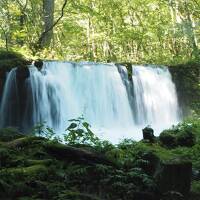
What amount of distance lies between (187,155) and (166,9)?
19.7 m

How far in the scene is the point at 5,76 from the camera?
46.1 feet

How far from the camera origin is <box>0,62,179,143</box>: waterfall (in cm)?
1427

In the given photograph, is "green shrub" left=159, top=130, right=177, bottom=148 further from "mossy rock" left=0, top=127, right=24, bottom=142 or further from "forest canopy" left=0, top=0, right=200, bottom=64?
"forest canopy" left=0, top=0, right=200, bottom=64

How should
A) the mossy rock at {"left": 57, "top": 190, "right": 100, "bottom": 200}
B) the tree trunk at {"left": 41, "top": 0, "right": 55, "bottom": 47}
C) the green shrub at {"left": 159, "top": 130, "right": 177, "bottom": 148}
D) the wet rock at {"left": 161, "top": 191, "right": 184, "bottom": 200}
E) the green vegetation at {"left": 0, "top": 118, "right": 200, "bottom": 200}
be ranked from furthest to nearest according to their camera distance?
the tree trunk at {"left": 41, "top": 0, "right": 55, "bottom": 47} < the green shrub at {"left": 159, "top": 130, "right": 177, "bottom": 148} < the wet rock at {"left": 161, "top": 191, "right": 184, "bottom": 200} < the green vegetation at {"left": 0, "top": 118, "right": 200, "bottom": 200} < the mossy rock at {"left": 57, "top": 190, "right": 100, "bottom": 200}

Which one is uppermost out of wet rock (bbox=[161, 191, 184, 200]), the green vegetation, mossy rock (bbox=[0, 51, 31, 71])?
mossy rock (bbox=[0, 51, 31, 71])

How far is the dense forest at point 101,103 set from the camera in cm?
564

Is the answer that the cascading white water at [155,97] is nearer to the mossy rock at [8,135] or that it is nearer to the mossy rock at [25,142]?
the mossy rock at [8,135]

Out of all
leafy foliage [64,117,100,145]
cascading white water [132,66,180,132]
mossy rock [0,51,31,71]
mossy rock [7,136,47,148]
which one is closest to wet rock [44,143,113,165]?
mossy rock [7,136,47,148]

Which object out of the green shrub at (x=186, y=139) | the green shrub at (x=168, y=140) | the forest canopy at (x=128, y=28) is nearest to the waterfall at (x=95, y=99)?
the forest canopy at (x=128, y=28)

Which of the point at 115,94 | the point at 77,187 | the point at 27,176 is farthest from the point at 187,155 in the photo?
the point at 115,94

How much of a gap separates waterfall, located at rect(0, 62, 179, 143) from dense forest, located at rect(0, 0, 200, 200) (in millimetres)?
39

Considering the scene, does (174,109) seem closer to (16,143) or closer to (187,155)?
(187,155)

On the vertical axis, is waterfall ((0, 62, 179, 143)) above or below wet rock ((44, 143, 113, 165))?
above

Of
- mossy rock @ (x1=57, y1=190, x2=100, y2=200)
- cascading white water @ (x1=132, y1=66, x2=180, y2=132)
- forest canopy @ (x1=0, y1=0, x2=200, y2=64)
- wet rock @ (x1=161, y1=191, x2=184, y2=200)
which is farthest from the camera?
forest canopy @ (x1=0, y1=0, x2=200, y2=64)
